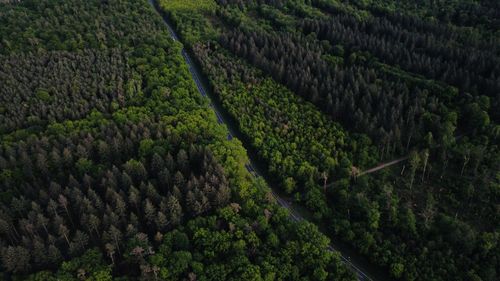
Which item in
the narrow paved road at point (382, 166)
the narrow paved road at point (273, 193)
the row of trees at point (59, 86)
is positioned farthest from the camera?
the row of trees at point (59, 86)

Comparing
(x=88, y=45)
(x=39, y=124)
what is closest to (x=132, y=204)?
(x=39, y=124)

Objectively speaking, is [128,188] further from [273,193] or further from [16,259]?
[273,193]

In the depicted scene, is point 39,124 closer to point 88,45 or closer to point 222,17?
point 88,45

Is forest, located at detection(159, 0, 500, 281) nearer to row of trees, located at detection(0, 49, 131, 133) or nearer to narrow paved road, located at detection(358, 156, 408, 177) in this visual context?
narrow paved road, located at detection(358, 156, 408, 177)

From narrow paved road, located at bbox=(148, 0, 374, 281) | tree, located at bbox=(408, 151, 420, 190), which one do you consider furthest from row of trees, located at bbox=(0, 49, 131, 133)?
tree, located at bbox=(408, 151, 420, 190)

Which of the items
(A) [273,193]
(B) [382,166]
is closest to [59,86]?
(A) [273,193]

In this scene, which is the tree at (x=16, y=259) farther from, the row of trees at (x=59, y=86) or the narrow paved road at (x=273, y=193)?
the narrow paved road at (x=273, y=193)

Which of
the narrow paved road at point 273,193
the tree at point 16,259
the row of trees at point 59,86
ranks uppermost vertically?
the row of trees at point 59,86

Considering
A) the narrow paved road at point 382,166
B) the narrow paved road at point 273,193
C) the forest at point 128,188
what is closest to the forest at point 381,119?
the narrow paved road at point 382,166
